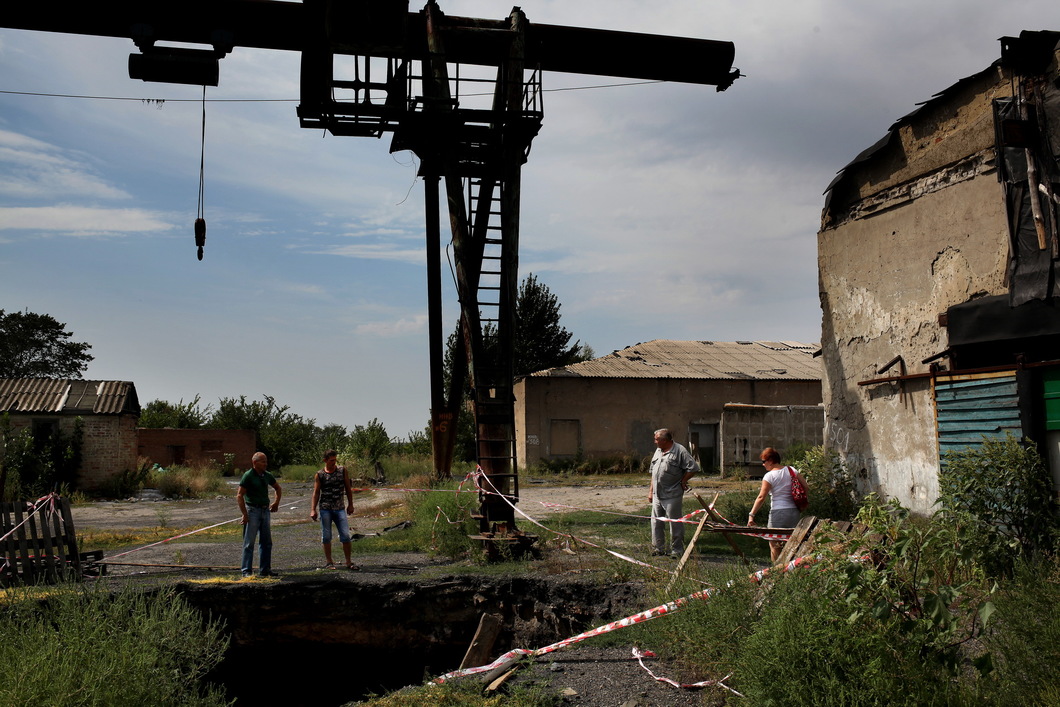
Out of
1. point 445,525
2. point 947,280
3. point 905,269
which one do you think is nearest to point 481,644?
point 445,525

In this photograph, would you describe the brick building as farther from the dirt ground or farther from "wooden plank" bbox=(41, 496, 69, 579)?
"wooden plank" bbox=(41, 496, 69, 579)

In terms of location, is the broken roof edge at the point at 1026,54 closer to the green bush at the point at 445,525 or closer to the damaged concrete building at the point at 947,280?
the damaged concrete building at the point at 947,280

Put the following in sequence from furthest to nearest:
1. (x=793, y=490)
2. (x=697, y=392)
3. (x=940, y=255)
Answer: (x=697, y=392) → (x=940, y=255) → (x=793, y=490)

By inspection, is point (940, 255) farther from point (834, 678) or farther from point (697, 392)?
point (697, 392)

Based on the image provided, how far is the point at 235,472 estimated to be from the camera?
33.6m

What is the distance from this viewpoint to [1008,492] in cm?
737

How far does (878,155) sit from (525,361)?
30.5 meters

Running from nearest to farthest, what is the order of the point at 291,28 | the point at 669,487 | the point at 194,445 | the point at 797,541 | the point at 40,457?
1. the point at 797,541
2. the point at 669,487
3. the point at 291,28
4. the point at 40,457
5. the point at 194,445

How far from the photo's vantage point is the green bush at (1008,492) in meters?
7.21

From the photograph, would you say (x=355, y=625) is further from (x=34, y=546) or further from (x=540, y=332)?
(x=540, y=332)

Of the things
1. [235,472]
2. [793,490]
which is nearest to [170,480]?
[235,472]

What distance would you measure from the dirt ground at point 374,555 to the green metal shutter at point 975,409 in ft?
11.9

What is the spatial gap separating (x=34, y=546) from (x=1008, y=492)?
32.1 feet

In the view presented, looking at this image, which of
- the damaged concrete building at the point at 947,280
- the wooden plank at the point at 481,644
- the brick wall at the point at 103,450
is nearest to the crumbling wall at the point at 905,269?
the damaged concrete building at the point at 947,280
